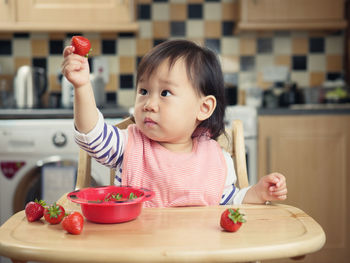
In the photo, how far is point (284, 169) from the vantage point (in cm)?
242

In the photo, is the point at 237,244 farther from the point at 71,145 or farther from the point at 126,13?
the point at 126,13

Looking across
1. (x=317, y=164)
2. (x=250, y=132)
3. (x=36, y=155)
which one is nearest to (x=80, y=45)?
(x=36, y=155)

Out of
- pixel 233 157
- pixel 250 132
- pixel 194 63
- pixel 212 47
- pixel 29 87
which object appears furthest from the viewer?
pixel 212 47

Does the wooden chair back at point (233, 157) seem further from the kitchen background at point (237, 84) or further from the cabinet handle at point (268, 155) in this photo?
the cabinet handle at point (268, 155)

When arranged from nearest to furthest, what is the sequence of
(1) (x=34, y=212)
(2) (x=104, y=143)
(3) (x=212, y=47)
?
(1) (x=34, y=212)
(2) (x=104, y=143)
(3) (x=212, y=47)

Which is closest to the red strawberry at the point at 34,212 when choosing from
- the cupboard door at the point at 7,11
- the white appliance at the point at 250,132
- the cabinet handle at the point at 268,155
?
the white appliance at the point at 250,132

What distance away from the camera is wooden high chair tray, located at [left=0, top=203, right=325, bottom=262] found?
23.4 inches

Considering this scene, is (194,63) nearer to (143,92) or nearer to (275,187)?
(143,92)

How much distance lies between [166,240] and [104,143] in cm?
38

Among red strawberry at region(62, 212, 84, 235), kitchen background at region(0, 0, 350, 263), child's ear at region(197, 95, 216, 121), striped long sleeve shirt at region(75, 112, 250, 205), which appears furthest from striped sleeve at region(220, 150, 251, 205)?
kitchen background at region(0, 0, 350, 263)

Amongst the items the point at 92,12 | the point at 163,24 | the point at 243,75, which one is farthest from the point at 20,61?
the point at 243,75

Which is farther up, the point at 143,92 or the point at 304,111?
the point at 143,92

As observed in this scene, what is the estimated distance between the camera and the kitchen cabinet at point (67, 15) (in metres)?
2.55

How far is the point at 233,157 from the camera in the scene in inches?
48.5
